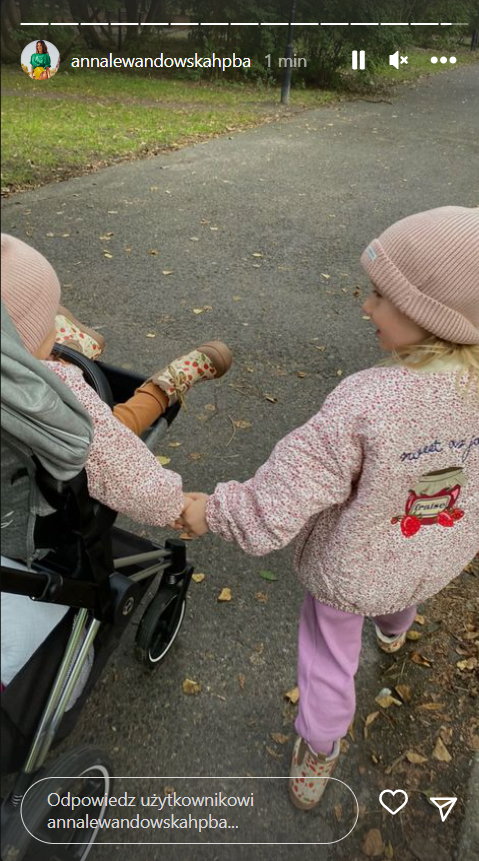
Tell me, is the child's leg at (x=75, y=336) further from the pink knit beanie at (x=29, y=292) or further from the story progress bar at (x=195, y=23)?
the pink knit beanie at (x=29, y=292)

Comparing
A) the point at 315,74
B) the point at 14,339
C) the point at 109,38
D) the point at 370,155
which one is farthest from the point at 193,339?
the point at 315,74

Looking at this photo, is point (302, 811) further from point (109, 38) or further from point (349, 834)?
point (109, 38)

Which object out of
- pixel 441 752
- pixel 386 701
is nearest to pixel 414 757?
pixel 441 752

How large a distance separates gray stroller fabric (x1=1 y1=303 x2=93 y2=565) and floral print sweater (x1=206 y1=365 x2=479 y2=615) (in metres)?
0.48

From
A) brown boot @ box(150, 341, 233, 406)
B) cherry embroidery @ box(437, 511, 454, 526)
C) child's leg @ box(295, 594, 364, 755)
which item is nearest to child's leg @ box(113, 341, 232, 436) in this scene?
brown boot @ box(150, 341, 233, 406)

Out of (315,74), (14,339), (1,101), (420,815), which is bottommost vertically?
(420,815)

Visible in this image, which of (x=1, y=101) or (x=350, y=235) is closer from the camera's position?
(x=1, y=101)

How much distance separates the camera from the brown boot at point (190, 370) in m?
1.84

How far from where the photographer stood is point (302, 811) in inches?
72.7

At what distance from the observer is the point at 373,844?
5.80 feet

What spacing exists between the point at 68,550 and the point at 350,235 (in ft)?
17.4

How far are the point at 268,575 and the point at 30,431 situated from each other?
1.81m
